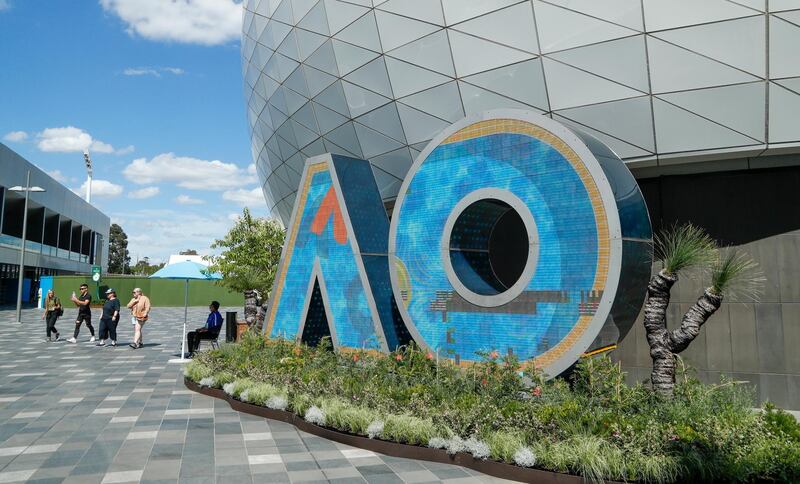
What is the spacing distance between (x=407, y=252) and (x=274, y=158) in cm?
1345

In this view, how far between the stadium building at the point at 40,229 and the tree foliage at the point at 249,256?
2484 cm

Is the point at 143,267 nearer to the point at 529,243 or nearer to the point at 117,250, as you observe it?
the point at 117,250

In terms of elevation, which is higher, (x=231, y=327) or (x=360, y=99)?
(x=360, y=99)

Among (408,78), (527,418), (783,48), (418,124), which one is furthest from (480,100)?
(527,418)

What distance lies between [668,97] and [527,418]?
8.91 m

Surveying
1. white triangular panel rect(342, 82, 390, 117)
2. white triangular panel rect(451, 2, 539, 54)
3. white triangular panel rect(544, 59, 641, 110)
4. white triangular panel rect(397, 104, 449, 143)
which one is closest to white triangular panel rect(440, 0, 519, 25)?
white triangular panel rect(451, 2, 539, 54)

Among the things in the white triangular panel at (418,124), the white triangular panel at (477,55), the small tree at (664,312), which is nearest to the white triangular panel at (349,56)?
the white triangular panel at (418,124)

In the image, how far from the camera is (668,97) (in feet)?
42.4

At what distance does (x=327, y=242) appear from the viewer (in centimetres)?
1441

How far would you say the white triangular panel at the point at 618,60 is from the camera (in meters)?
13.0

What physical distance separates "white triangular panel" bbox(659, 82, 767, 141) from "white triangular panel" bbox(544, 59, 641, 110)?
1245 millimetres

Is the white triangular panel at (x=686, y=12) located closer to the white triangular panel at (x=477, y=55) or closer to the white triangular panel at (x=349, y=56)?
the white triangular panel at (x=477, y=55)

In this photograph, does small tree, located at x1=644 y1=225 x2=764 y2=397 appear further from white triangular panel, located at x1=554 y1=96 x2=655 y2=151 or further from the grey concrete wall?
the grey concrete wall

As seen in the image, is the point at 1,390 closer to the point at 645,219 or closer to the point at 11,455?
the point at 11,455
